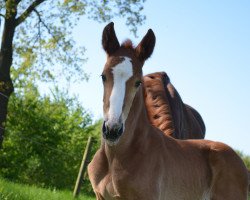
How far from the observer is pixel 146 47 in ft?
16.5

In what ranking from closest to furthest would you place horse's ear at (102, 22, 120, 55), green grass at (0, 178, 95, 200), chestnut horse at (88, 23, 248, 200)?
chestnut horse at (88, 23, 248, 200) < horse's ear at (102, 22, 120, 55) < green grass at (0, 178, 95, 200)

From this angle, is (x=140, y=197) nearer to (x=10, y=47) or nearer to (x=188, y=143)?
(x=188, y=143)

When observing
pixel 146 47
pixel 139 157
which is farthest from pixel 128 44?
pixel 139 157

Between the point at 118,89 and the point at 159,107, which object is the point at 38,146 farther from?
the point at 118,89

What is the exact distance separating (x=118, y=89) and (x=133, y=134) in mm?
582

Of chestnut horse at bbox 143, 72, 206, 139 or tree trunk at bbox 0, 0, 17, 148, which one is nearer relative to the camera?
chestnut horse at bbox 143, 72, 206, 139

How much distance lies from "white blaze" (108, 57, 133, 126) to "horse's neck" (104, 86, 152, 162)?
1.08 ft

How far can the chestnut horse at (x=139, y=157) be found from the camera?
176 inches

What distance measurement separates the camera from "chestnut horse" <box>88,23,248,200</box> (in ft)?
14.7

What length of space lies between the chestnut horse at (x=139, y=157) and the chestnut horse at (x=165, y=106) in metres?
0.92

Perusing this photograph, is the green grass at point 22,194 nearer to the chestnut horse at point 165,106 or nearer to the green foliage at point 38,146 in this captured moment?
the chestnut horse at point 165,106

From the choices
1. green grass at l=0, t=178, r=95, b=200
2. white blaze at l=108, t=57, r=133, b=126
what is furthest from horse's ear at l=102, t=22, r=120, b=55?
green grass at l=0, t=178, r=95, b=200

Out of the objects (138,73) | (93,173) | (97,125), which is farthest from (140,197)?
(97,125)

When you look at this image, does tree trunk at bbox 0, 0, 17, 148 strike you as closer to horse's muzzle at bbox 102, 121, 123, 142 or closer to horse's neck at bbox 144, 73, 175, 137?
horse's neck at bbox 144, 73, 175, 137
